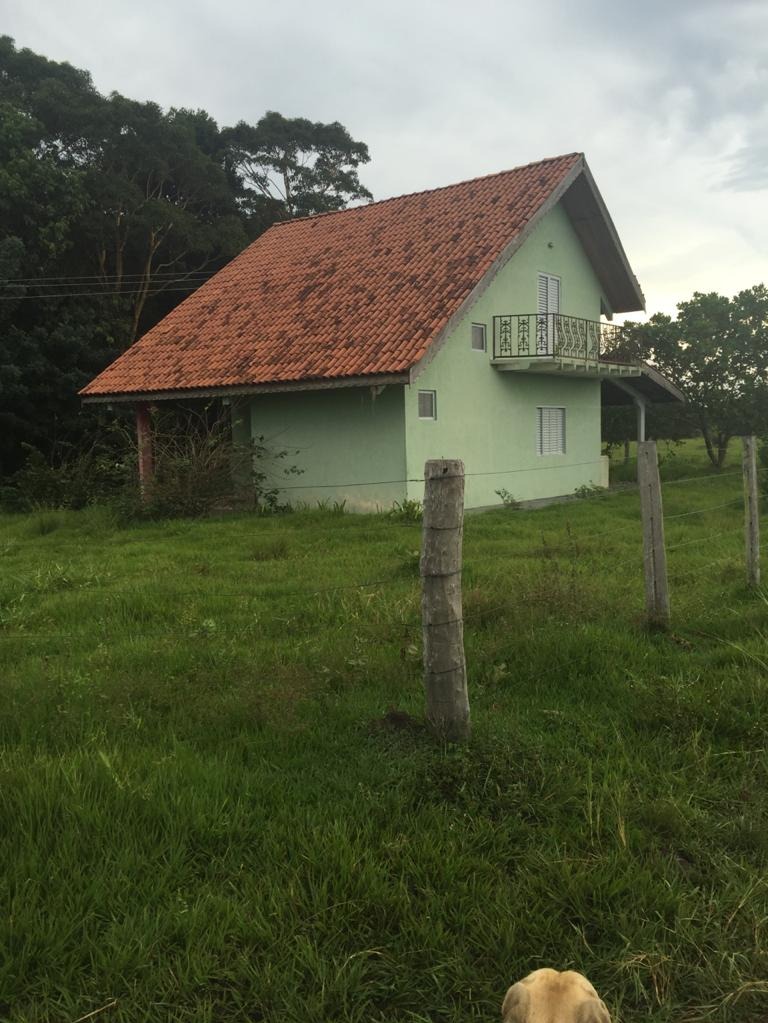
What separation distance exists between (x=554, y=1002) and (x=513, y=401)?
1685 centimetres

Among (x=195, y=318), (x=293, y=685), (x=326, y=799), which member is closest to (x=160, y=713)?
(x=293, y=685)

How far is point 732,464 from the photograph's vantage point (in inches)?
1098

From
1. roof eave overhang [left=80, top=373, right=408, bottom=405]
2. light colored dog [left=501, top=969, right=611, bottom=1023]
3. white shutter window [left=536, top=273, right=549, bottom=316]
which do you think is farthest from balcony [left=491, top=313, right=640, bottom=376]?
light colored dog [left=501, top=969, right=611, bottom=1023]

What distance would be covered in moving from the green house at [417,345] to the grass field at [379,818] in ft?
→ 29.2

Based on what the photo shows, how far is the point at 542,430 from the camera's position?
1955 cm

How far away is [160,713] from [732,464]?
26798 mm

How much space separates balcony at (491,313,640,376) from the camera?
17453mm

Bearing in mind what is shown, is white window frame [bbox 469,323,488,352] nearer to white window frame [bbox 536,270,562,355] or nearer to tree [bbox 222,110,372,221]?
white window frame [bbox 536,270,562,355]

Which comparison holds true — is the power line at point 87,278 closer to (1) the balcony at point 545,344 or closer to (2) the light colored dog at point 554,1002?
(1) the balcony at point 545,344

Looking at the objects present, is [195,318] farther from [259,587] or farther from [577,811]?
[577,811]

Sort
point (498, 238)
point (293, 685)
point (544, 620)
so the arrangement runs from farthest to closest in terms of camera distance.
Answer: point (498, 238)
point (544, 620)
point (293, 685)

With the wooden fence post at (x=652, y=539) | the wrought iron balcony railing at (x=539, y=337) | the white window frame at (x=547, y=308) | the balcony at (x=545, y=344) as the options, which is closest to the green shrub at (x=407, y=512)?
the balcony at (x=545, y=344)

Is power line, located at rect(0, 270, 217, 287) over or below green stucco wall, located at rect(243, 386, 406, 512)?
over

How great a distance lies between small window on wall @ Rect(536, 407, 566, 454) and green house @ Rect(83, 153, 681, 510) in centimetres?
5
